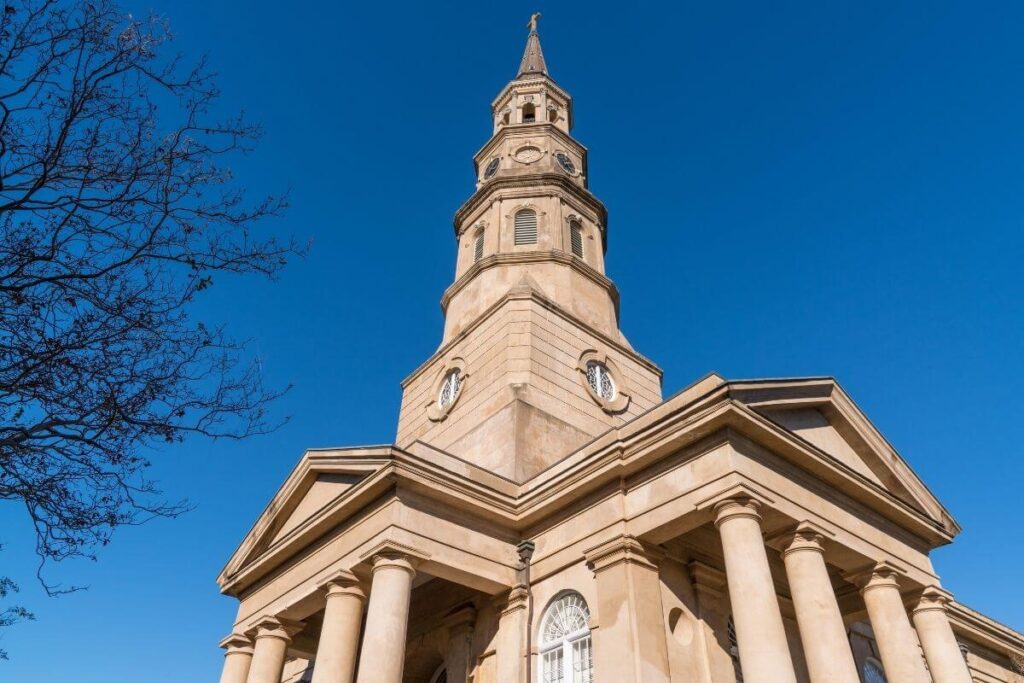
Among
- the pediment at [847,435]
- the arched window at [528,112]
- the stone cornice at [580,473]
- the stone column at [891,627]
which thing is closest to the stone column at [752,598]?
the stone cornice at [580,473]

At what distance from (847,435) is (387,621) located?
35.1 feet

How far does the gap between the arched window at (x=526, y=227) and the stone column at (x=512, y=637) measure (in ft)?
46.7

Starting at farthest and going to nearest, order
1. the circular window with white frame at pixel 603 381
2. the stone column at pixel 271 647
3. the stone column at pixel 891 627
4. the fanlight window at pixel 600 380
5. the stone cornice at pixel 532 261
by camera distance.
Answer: the stone cornice at pixel 532 261
the fanlight window at pixel 600 380
the circular window with white frame at pixel 603 381
the stone column at pixel 271 647
the stone column at pixel 891 627

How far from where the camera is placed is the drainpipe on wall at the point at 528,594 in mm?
14727

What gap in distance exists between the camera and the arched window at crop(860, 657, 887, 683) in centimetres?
1875

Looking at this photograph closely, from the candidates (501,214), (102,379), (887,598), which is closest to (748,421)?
(887,598)

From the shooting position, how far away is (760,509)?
42.8 feet

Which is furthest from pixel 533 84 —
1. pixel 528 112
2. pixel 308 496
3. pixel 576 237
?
pixel 308 496

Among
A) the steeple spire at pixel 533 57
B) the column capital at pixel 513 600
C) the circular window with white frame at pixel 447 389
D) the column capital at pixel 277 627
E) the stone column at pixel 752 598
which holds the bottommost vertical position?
the stone column at pixel 752 598

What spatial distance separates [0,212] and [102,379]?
237 cm

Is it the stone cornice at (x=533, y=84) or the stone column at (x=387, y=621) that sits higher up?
the stone cornice at (x=533, y=84)

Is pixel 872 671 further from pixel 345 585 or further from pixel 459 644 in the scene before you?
pixel 345 585

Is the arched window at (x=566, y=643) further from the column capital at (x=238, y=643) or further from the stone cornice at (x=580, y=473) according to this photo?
the column capital at (x=238, y=643)

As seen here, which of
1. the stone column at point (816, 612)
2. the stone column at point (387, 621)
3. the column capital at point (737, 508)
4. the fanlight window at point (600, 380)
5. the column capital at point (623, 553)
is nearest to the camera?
the stone column at point (816, 612)
